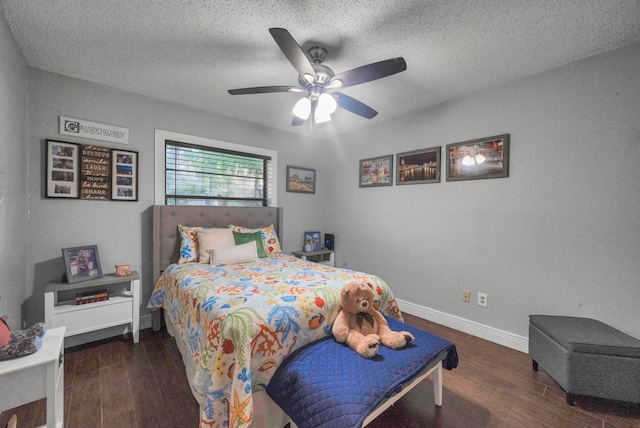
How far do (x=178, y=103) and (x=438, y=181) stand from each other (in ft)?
9.84

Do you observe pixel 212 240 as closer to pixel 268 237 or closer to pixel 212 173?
pixel 268 237

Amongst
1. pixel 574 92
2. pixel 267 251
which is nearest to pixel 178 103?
pixel 267 251

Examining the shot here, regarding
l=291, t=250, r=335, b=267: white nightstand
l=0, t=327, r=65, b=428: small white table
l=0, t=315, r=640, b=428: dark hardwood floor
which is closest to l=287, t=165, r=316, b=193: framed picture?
l=291, t=250, r=335, b=267: white nightstand

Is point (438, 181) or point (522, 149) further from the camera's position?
point (438, 181)

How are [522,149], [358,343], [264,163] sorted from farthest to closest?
1. [264,163]
2. [522,149]
3. [358,343]

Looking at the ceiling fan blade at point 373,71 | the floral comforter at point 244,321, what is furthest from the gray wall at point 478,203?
the ceiling fan blade at point 373,71

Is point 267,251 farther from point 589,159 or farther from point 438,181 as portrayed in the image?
point 589,159

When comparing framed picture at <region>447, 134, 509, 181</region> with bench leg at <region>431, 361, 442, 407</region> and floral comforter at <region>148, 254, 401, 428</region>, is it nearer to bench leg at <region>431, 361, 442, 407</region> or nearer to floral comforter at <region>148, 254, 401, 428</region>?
floral comforter at <region>148, 254, 401, 428</region>

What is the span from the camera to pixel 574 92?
211 centimetres

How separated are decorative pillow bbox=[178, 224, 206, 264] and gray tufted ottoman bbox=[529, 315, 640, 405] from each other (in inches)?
117

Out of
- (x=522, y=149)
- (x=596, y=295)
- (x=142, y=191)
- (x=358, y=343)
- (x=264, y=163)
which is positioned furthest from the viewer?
(x=264, y=163)

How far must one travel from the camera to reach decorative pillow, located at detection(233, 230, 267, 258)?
9.56ft

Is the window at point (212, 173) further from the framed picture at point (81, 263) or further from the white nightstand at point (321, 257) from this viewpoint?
the white nightstand at point (321, 257)

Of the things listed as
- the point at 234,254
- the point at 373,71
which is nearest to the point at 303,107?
the point at 373,71
